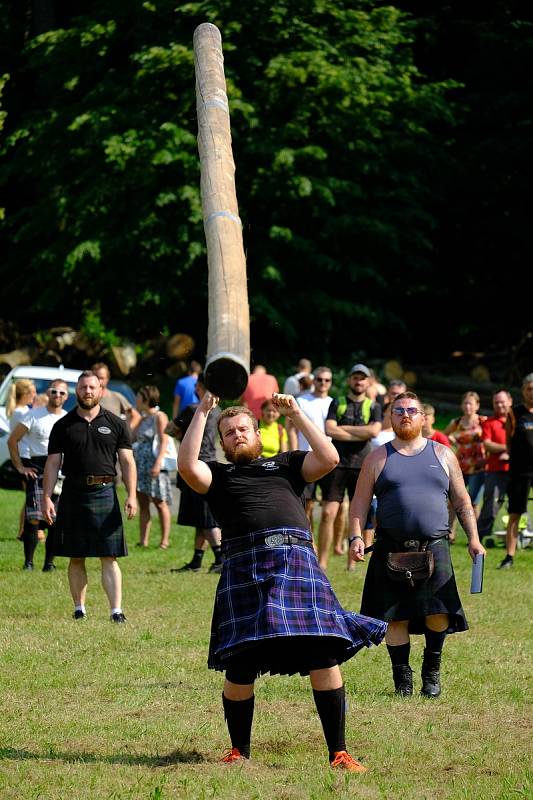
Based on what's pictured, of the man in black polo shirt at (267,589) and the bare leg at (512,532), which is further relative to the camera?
the bare leg at (512,532)

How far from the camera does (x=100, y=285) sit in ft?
94.0

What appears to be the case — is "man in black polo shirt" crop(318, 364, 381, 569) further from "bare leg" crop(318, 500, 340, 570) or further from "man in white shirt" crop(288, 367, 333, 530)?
"man in white shirt" crop(288, 367, 333, 530)

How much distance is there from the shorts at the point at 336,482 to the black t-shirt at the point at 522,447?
5.65 ft

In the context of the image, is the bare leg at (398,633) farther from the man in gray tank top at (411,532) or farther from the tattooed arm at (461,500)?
the tattooed arm at (461,500)

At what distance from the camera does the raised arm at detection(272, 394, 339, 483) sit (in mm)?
6051

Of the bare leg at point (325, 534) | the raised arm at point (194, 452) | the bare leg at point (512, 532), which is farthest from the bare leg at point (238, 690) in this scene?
the bare leg at point (512, 532)

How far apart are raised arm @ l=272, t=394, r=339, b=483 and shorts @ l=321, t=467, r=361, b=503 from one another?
682cm

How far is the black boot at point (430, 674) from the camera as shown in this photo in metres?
7.74

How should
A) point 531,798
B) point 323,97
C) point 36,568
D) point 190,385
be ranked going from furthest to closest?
point 323,97
point 190,385
point 36,568
point 531,798

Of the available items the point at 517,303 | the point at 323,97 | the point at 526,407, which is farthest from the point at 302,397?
the point at 517,303

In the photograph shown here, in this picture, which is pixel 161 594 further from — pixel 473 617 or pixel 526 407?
pixel 526 407

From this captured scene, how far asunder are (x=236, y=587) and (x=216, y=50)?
284 cm

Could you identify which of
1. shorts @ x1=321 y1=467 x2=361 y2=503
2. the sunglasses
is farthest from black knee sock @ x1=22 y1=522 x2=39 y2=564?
the sunglasses

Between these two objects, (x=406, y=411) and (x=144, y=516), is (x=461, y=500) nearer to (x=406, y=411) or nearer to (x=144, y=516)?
(x=406, y=411)
